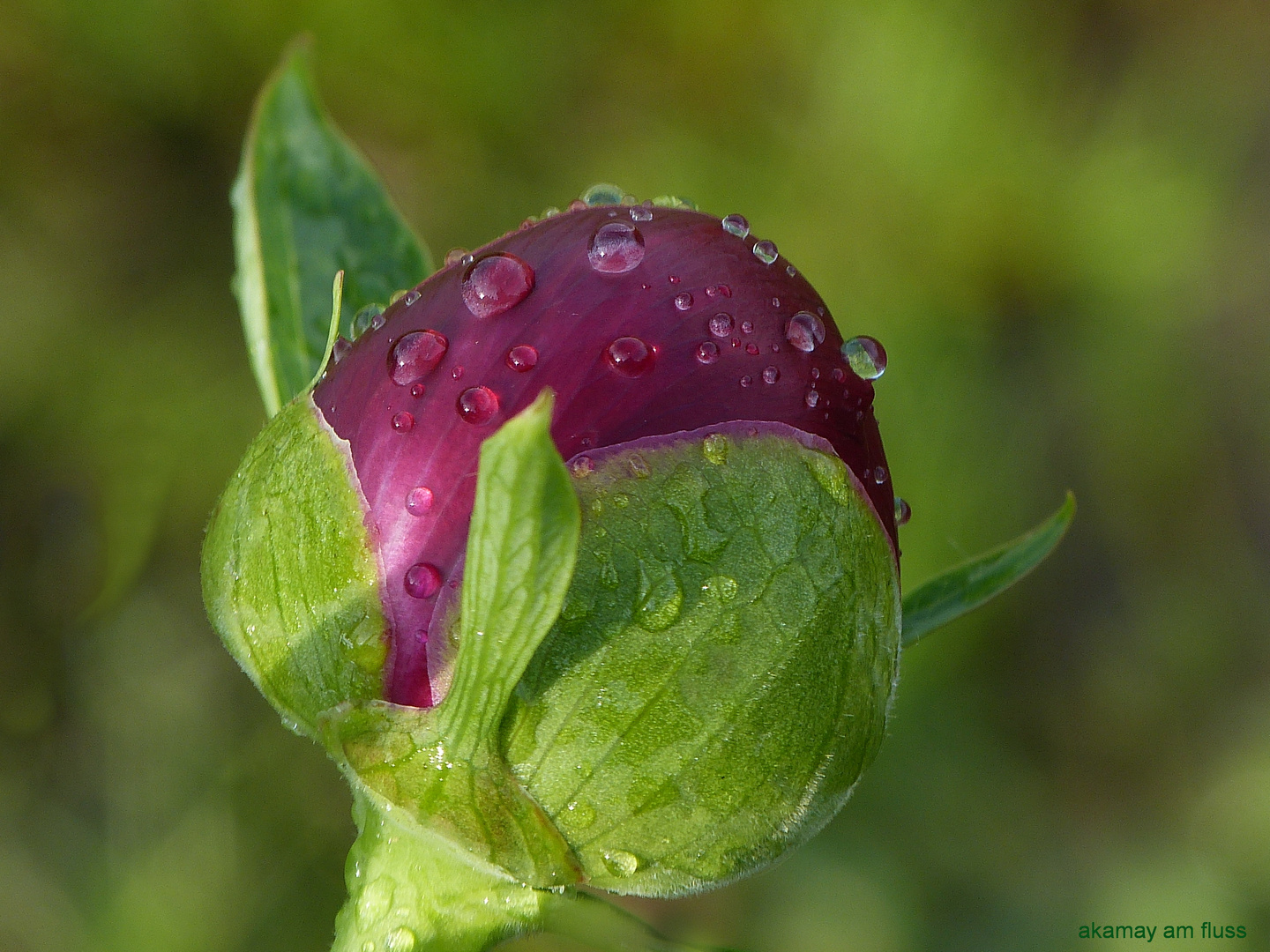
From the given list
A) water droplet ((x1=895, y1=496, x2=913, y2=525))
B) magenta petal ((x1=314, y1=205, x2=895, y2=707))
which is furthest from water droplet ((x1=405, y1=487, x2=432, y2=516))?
water droplet ((x1=895, y1=496, x2=913, y2=525))

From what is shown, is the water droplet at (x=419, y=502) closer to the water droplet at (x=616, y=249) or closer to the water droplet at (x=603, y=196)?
the water droplet at (x=616, y=249)

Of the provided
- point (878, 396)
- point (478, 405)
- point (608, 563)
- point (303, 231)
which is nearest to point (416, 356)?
point (478, 405)

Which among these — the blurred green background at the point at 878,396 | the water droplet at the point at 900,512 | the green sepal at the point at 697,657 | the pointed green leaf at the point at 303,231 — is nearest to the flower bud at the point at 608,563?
the green sepal at the point at 697,657

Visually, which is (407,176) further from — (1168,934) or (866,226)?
(1168,934)

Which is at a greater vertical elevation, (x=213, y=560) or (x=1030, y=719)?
(x=213, y=560)

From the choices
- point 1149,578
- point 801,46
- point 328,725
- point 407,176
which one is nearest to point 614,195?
point 328,725

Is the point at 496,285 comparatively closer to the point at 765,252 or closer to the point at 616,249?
the point at 616,249
